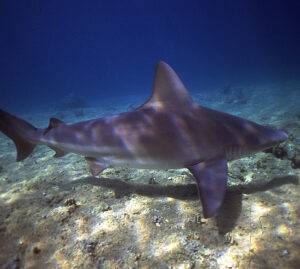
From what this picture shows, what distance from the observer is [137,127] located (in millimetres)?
4895

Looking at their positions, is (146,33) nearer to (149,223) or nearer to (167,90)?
(167,90)

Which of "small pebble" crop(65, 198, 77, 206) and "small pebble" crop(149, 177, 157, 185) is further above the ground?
"small pebble" crop(149, 177, 157, 185)

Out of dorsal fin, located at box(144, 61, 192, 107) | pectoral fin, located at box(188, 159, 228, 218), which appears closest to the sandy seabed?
pectoral fin, located at box(188, 159, 228, 218)

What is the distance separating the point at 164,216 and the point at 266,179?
2.61 metres

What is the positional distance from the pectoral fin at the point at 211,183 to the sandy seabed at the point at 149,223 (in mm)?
516

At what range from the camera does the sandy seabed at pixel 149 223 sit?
11.7ft

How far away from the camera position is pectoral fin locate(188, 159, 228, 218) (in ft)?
12.0

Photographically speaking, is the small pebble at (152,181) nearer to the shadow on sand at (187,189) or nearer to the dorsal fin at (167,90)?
the shadow on sand at (187,189)

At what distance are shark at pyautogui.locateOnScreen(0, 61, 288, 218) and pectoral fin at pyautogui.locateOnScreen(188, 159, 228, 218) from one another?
15mm

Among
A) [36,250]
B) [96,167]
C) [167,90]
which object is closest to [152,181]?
[96,167]

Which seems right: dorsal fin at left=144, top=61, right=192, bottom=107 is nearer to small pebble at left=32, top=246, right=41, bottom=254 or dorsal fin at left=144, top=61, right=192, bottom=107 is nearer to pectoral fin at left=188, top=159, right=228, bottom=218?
pectoral fin at left=188, top=159, right=228, bottom=218

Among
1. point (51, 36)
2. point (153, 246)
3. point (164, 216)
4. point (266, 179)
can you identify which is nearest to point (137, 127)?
point (164, 216)

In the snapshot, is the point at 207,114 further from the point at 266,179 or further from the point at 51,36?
the point at 51,36

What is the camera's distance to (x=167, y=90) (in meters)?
5.17
